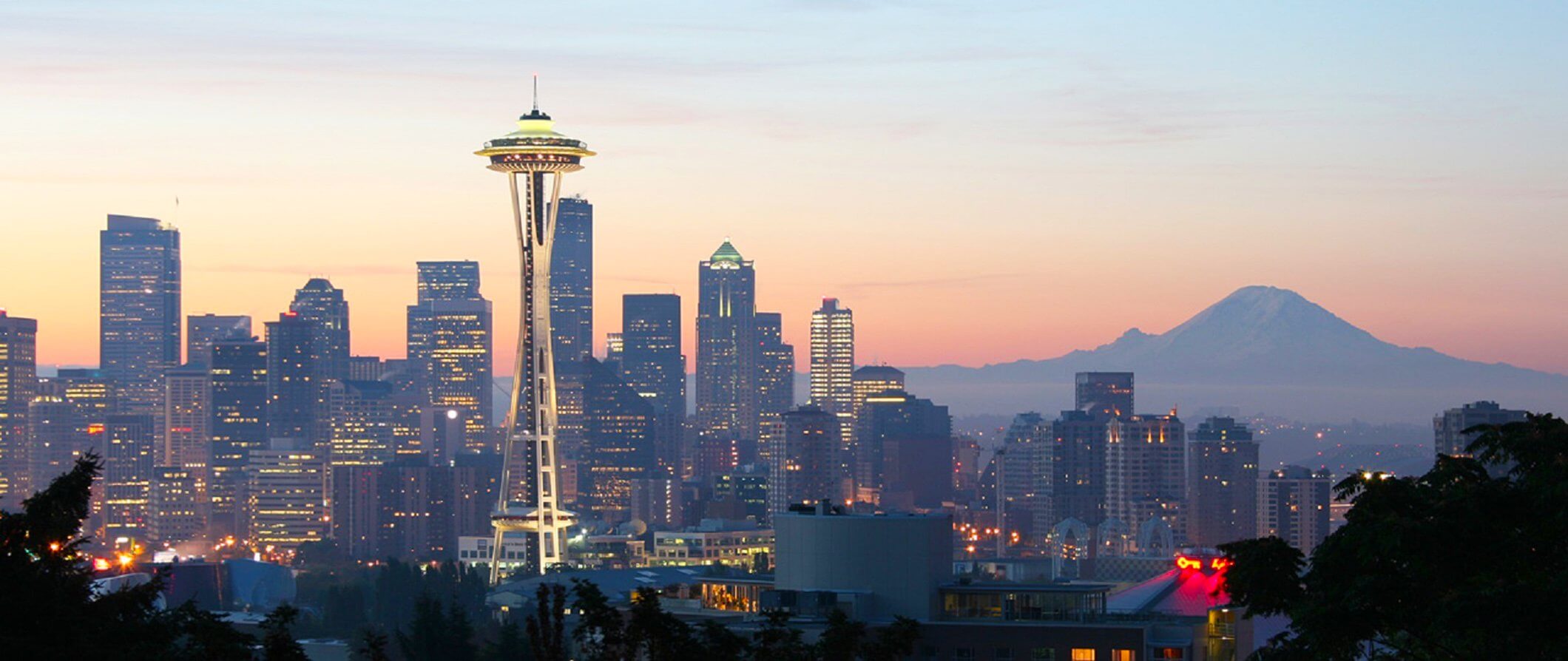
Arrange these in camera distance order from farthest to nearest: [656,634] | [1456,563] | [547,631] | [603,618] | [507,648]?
1. [507,648]
2. [1456,563]
3. [656,634]
4. [603,618]
5. [547,631]

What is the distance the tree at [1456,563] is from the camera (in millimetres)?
35938

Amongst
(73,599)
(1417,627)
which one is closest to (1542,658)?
(1417,627)

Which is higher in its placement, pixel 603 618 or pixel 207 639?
pixel 603 618

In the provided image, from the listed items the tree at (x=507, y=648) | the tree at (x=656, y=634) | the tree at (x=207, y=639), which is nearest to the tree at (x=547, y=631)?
the tree at (x=656, y=634)

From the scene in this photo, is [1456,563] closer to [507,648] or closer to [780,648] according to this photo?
[780,648]

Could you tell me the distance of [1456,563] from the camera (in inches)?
1535

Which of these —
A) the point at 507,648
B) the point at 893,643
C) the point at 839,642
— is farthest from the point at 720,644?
the point at 507,648

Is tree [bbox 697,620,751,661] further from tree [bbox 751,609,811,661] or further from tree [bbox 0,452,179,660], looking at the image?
tree [bbox 0,452,179,660]

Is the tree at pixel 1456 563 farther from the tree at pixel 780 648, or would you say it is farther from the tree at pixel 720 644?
the tree at pixel 720 644

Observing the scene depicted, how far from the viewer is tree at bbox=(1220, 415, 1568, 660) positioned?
118ft

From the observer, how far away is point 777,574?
83.5 m

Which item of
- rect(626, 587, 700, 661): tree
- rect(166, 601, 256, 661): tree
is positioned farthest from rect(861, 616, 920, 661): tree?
rect(166, 601, 256, 661): tree

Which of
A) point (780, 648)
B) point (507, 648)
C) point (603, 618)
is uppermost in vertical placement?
point (603, 618)

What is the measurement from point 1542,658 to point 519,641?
71.1 meters
